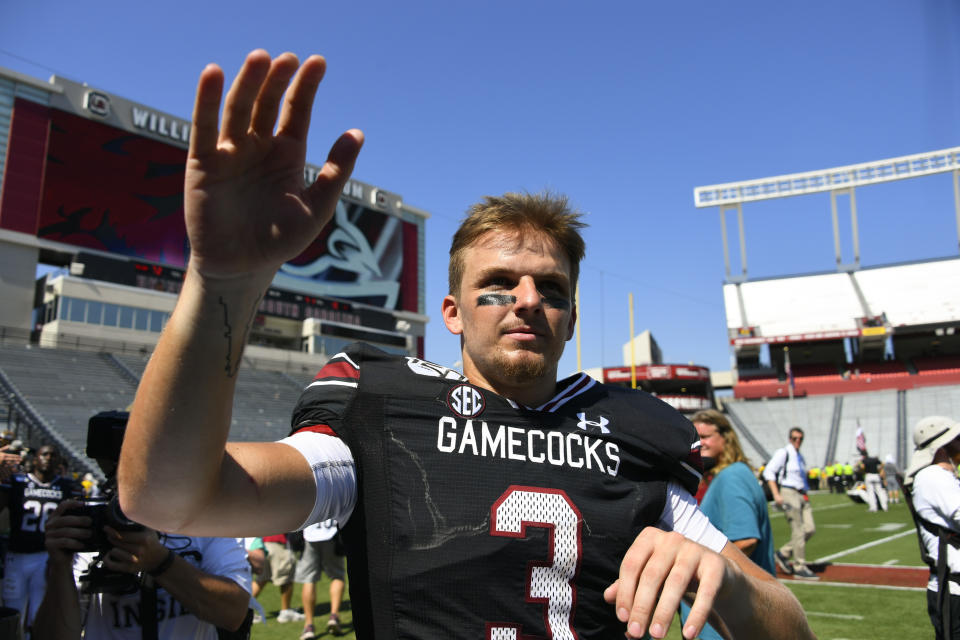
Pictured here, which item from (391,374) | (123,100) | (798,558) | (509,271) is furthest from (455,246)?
(123,100)

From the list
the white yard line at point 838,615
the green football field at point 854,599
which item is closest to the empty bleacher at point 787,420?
the green football field at point 854,599

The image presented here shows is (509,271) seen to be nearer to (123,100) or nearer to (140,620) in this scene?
(140,620)

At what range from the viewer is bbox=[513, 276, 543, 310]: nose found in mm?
1703

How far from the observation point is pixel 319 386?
162cm

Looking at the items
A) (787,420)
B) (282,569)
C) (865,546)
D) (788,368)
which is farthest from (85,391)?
(788,368)

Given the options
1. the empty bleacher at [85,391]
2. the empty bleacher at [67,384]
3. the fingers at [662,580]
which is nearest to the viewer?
the fingers at [662,580]

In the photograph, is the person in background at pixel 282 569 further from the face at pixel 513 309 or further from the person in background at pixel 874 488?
the person in background at pixel 874 488

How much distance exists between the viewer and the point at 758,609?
135 cm

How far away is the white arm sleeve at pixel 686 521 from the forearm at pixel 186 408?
1147mm

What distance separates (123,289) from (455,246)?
32.7 m

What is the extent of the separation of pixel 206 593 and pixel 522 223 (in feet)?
5.72

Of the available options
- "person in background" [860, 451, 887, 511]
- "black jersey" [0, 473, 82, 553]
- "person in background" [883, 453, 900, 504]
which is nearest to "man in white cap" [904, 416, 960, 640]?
"black jersey" [0, 473, 82, 553]

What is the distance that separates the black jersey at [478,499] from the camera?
1.44 meters

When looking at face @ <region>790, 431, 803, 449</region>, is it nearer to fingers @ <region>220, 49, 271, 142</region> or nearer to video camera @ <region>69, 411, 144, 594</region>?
video camera @ <region>69, 411, 144, 594</region>
